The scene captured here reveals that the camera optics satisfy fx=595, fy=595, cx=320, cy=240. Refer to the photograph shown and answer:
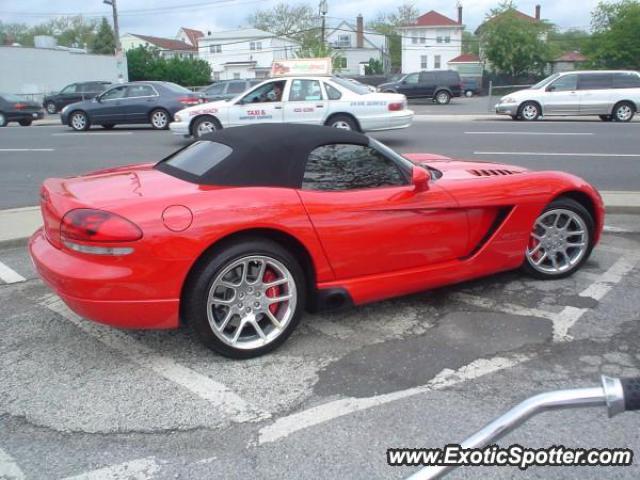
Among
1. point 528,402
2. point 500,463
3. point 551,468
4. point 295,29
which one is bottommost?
point 551,468

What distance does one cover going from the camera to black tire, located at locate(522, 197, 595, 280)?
4.44m

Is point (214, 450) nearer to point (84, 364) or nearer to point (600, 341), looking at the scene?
point (84, 364)

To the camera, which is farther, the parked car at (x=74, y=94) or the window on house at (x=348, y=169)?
the parked car at (x=74, y=94)

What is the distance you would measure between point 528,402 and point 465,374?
1.67m

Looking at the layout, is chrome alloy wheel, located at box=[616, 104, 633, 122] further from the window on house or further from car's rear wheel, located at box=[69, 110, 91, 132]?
the window on house

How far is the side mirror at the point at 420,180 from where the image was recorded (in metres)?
3.72

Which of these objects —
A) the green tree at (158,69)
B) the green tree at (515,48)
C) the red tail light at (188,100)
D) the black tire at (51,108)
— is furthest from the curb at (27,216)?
the green tree at (515,48)

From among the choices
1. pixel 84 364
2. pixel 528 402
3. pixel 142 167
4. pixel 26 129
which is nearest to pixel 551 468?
pixel 528 402

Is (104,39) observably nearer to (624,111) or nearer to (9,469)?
(624,111)

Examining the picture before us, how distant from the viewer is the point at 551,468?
2451mm

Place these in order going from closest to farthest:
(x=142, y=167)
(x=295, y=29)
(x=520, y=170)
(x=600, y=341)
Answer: (x=600, y=341), (x=142, y=167), (x=520, y=170), (x=295, y=29)

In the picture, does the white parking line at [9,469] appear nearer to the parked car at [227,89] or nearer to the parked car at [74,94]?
the parked car at [227,89]

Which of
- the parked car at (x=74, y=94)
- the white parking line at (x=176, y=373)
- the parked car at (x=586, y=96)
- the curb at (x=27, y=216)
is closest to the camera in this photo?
the white parking line at (x=176, y=373)

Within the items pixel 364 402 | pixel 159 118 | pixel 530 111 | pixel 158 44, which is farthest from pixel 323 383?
pixel 158 44
